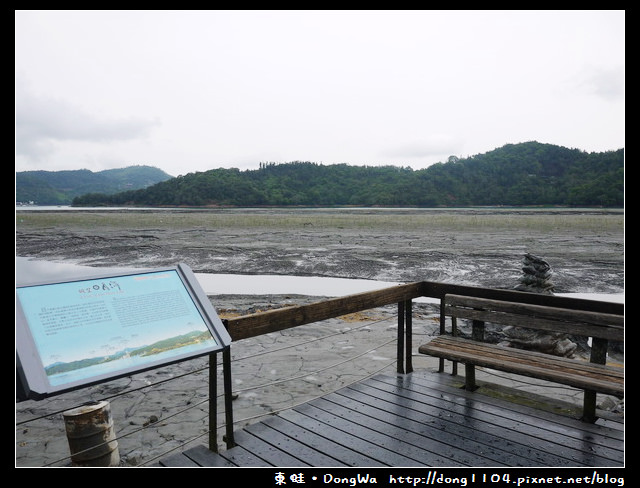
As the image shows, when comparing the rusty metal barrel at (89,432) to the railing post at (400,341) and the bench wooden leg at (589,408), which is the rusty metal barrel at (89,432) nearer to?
the railing post at (400,341)

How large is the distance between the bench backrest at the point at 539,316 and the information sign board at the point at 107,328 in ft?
8.03

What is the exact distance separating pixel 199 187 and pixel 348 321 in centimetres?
11463

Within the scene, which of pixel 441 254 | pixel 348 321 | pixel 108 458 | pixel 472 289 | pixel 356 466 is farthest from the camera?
pixel 441 254

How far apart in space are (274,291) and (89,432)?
9.85 metres

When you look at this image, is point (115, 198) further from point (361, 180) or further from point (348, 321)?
point (348, 321)

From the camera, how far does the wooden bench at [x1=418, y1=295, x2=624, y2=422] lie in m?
3.46

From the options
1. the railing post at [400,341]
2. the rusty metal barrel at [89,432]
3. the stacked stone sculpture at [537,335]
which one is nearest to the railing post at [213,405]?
the rusty metal barrel at [89,432]

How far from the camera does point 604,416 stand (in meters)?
3.63

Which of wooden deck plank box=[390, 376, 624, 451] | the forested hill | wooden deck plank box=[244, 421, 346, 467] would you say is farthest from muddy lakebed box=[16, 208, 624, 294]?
the forested hill

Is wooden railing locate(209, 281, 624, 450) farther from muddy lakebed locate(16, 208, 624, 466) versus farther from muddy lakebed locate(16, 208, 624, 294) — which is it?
muddy lakebed locate(16, 208, 624, 294)

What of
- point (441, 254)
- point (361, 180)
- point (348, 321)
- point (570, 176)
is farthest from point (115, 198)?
point (348, 321)

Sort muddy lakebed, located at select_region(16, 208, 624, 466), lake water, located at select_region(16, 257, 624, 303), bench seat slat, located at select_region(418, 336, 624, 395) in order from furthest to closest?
lake water, located at select_region(16, 257, 624, 303) → muddy lakebed, located at select_region(16, 208, 624, 466) → bench seat slat, located at select_region(418, 336, 624, 395)

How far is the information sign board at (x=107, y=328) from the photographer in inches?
90.7

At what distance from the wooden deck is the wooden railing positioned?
35 cm
